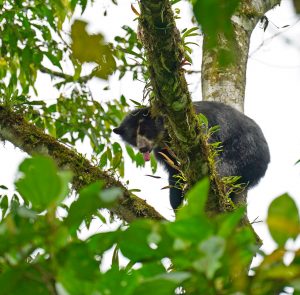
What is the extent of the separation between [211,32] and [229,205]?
3.17 m

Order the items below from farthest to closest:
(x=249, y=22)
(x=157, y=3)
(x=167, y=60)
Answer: (x=249, y=22) < (x=167, y=60) < (x=157, y=3)

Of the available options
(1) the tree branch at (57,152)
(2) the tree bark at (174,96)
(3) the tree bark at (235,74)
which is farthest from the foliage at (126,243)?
(3) the tree bark at (235,74)

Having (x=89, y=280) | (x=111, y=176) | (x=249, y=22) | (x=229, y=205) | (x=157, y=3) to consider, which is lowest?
(x=89, y=280)

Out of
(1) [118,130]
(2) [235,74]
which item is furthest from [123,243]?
(1) [118,130]

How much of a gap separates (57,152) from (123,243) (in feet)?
11.4

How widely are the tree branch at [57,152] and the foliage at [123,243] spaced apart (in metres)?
3.28

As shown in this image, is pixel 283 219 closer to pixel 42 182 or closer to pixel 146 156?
pixel 42 182

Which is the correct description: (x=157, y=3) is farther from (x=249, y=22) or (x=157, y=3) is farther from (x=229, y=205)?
(x=249, y=22)

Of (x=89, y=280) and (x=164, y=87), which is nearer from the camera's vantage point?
(x=89, y=280)

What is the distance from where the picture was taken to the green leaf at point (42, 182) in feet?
3.07

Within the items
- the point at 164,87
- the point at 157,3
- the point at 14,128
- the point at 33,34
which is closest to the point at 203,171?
the point at 164,87

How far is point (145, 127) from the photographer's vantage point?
762 cm

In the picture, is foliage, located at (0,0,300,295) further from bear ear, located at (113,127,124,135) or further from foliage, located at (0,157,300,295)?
bear ear, located at (113,127,124,135)

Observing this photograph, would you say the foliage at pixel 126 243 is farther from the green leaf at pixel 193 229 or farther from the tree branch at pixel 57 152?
the tree branch at pixel 57 152
